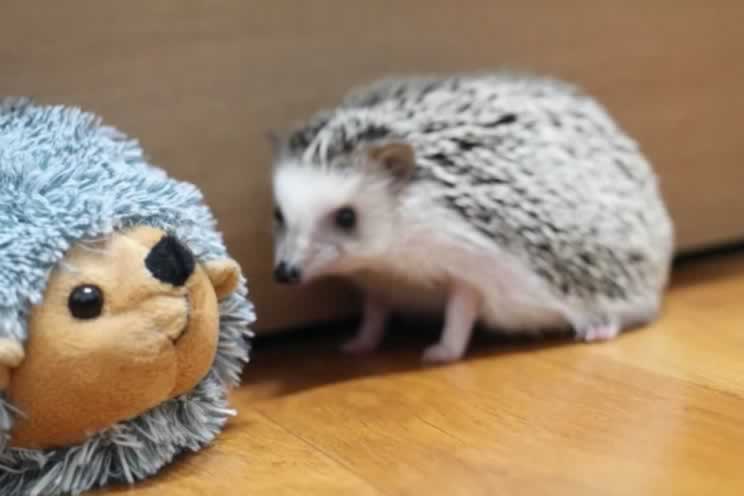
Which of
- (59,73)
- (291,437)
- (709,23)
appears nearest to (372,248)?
(291,437)

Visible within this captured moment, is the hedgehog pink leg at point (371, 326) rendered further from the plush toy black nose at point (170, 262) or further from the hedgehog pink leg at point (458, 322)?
the plush toy black nose at point (170, 262)

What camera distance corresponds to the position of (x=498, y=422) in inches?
44.6

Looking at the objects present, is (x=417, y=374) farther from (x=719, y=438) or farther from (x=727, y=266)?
(x=727, y=266)

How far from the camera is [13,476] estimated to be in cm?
97

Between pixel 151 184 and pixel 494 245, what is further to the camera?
pixel 494 245

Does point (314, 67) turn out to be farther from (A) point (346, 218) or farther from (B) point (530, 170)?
(B) point (530, 170)

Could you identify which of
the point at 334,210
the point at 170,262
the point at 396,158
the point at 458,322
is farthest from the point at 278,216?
the point at 170,262

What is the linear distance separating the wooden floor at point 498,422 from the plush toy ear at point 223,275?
168 mm

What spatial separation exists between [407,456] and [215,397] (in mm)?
228

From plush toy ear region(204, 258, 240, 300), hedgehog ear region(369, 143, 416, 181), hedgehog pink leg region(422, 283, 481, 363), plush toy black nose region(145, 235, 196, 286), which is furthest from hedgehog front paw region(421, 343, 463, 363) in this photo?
plush toy black nose region(145, 235, 196, 286)

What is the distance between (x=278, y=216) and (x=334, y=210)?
86 millimetres

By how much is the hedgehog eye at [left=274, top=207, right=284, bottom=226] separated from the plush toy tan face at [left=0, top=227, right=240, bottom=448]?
0.40m

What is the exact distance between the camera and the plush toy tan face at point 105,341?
0.93 metres

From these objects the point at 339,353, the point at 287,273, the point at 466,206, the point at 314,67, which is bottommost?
the point at 339,353
